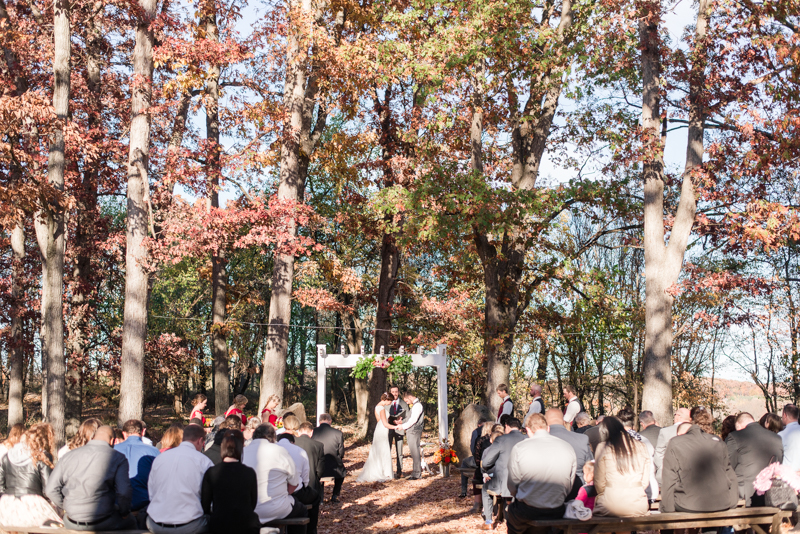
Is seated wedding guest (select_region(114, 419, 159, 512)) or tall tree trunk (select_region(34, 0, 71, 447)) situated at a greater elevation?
tall tree trunk (select_region(34, 0, 71, 447))

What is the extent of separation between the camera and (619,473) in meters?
5.82

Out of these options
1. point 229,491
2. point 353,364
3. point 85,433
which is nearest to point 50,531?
point 85,433

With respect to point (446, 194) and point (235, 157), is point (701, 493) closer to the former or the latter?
point (446, 194)

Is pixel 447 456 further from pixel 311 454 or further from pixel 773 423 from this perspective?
pixel 773 423

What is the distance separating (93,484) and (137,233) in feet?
26.2

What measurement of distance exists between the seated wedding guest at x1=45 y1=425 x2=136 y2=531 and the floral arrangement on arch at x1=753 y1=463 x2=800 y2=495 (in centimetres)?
646

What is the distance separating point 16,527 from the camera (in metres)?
6.19

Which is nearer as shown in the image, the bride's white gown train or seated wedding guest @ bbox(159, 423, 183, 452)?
seated wedding guest @ bbox(159, 423, 183, 452)

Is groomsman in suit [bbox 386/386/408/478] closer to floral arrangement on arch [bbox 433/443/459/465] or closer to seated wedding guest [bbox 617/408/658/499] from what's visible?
floral arrangement on arch [bbox 433/443/459/465]

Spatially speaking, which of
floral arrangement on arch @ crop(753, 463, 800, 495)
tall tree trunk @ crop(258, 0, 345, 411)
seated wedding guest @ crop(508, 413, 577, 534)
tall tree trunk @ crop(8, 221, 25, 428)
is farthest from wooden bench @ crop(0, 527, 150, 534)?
tall tree trunk @ crop(8, 221, 25, 428)

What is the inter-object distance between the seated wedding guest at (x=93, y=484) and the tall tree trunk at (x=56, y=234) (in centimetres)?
660

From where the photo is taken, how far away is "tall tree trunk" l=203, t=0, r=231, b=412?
51.5 ft

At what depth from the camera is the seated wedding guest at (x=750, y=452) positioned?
6.85 meters

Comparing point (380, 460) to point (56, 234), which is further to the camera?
point (380, 460)
